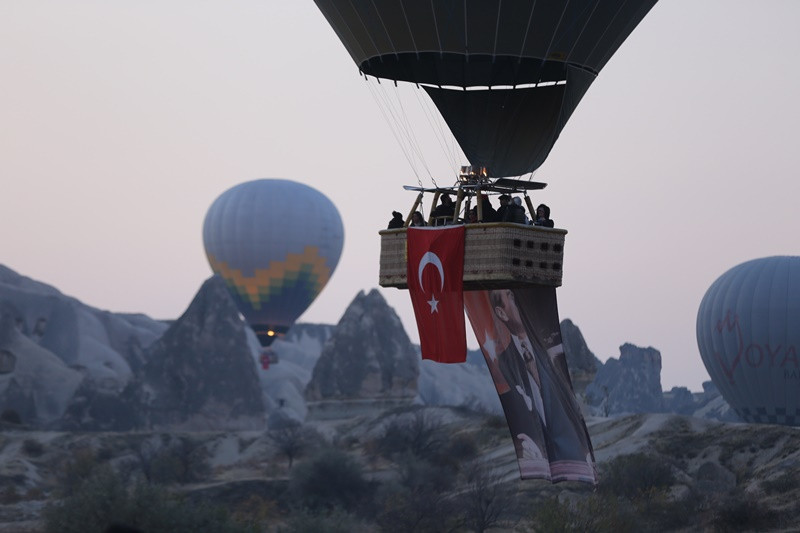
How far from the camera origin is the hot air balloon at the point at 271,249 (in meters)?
104

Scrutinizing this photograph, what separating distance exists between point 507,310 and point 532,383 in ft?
4.75

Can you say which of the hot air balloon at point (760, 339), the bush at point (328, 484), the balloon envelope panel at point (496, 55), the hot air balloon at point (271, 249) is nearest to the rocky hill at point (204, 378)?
the hot air balloon at point (271, 249)

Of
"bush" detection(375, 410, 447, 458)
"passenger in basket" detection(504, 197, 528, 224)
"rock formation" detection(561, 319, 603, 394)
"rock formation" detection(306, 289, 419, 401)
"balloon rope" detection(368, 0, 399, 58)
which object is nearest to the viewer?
"passenger in basket" detection(504, 197, 528, 224)

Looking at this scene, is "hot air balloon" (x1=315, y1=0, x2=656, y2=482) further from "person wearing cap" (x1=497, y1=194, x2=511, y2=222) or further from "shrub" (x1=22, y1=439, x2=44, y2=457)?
"shrub" (x1=22, y1=439, x2=44, y2=457)

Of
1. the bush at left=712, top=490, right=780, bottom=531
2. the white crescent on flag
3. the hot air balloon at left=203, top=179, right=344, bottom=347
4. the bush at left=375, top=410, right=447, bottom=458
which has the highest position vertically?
the hot air balloon at left=203, top=179, right=344, bottom=347

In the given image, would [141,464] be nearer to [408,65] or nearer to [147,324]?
[408,65]

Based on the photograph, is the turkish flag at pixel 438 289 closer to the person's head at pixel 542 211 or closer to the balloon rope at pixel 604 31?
the person's head at pixel 542 211

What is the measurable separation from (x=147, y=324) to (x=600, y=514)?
Result: 13897 cm

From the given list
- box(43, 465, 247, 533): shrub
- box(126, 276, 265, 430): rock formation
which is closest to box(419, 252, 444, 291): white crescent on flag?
box(43, 465, 247, 533): shrub

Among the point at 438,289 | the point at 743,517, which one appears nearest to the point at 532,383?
the point at 438,289

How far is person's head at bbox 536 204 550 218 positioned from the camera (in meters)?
27.2

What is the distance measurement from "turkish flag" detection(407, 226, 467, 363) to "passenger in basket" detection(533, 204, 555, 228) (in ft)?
4.18

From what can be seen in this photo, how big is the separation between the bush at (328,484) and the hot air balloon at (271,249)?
131 ft

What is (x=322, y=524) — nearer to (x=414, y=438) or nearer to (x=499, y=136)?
(x=499, y=136)
